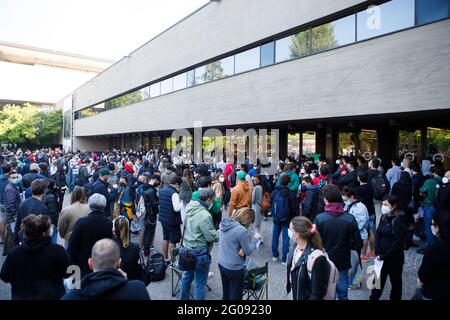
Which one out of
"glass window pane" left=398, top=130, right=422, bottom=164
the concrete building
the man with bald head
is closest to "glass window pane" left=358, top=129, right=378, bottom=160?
the concrete building

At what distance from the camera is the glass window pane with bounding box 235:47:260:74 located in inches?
567

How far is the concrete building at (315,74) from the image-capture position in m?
8.80

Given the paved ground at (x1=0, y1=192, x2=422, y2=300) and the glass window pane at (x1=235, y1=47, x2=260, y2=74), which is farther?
the glass window pane at (x1=235, y1=47, x2=260, y2=74)

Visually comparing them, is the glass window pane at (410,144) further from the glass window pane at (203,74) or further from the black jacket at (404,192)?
the glass window pane at (203,74)

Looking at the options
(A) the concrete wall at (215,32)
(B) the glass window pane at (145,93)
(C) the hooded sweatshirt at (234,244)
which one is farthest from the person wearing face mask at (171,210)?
(B) the glass window pane at (145,93)

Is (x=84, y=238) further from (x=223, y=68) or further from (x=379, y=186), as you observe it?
(x=223, y=68)

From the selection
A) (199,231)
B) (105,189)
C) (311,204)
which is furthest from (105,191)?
(311,204)

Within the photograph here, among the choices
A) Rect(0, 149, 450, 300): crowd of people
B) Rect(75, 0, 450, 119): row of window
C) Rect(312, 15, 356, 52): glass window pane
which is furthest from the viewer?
Rect(312, 15, 356, 52): glass window pane

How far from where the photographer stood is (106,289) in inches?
88.4

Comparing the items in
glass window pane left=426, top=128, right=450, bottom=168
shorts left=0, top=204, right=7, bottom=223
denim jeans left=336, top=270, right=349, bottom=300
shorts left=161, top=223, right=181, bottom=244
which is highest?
glass window pane left=426, top=128, right=450, bottom=168

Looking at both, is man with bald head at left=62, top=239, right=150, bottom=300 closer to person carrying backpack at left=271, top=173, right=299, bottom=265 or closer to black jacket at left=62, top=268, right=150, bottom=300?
black jacket at left=62, top=268, right=150, bottom=300
